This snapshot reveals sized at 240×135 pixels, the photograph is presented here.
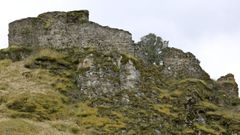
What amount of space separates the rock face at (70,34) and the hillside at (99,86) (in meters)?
0.11

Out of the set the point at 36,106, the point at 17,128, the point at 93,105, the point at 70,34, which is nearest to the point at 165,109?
the point at 93,105

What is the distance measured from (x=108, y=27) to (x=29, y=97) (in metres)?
14.8

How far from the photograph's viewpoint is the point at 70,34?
8562 cm

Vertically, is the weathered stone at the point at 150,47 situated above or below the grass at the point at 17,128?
above

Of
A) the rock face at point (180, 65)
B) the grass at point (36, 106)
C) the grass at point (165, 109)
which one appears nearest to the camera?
the grass at point (36, 106)

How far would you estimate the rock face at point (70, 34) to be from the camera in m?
85.3

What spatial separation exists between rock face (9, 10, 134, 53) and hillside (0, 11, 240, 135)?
106 mm

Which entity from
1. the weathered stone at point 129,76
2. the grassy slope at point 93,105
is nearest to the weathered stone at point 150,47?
the grassy slope at point 93,105

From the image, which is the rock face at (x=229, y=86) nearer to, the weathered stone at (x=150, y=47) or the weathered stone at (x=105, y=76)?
the weathered stone at (x=150, y=47)

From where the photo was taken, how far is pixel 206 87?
84.6m

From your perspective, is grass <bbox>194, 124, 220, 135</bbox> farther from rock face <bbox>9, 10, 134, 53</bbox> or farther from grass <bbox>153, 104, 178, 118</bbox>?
rock face <bbox>9, 10, 134, 53</bbox>

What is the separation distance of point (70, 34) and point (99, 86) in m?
9.72

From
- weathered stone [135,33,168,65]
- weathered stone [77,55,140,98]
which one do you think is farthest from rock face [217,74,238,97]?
weathered stone [77,55,140,98]

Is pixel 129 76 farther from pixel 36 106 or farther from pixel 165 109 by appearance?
pixel 36 106
